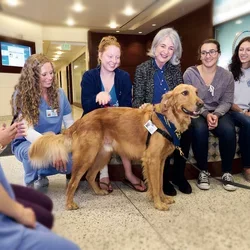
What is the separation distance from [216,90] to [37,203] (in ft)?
6.40

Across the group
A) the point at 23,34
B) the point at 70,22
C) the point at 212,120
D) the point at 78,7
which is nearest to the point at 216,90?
the point at 212,120

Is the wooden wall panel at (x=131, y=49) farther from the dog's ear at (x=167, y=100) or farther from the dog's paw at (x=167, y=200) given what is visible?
the dog's paw at (x=167, y=200)

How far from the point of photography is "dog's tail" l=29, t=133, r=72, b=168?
1.89 meters

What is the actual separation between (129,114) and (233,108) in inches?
46.7

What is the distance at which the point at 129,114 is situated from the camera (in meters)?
2.07

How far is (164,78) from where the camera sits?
7.66ft

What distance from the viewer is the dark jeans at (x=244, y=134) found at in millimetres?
2395

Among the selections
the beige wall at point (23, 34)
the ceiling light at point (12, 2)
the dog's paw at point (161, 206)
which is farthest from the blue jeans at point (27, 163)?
the beige wall at point (23, 34)

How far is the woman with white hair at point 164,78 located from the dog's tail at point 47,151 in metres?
0.79

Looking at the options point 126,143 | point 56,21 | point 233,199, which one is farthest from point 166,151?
point 56,21

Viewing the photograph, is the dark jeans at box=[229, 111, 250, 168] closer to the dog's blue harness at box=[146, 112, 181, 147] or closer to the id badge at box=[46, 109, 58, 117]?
the dog's blue harness at box=[146, 112, 181, 147]

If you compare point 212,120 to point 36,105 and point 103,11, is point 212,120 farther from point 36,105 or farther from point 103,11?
point 103,11

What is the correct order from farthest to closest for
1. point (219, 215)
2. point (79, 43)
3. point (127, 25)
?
point (79, 43)
point (127, 25)
point (219, 215)

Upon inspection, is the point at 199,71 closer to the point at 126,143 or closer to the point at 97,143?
the point at 126,143
